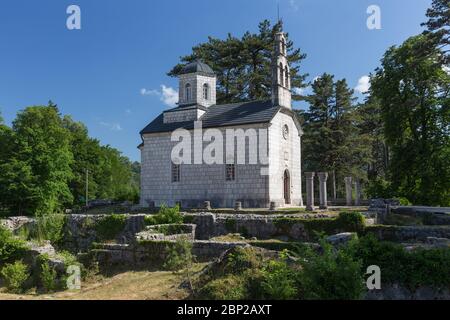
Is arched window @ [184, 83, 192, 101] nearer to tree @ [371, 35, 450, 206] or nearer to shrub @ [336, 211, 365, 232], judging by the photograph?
tree @ [371, 35, 450, 206]

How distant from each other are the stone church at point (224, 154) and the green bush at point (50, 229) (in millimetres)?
8254

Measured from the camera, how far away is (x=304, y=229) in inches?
680

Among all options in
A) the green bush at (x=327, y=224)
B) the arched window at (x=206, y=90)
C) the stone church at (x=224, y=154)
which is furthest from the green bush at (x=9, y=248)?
the arched window at (x=206, y=90)

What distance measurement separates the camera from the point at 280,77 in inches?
1126

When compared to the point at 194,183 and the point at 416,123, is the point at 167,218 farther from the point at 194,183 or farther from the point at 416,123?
the point at 416,123

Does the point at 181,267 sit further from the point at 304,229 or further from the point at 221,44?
the point at 221,44

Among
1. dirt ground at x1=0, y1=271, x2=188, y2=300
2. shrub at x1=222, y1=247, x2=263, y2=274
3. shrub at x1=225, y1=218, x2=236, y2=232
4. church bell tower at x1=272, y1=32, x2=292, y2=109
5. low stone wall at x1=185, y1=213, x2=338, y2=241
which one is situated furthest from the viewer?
church bell tower at x1=272, y1=32, x2=292, y2=109

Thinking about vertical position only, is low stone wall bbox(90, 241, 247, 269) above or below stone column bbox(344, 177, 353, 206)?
below

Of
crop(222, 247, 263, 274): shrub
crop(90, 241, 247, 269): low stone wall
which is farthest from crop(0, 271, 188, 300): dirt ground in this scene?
crop(222, 247, 263, 274): shrub

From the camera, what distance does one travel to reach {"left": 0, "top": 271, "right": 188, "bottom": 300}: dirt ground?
10.1 metres

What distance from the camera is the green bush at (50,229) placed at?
21875 mm

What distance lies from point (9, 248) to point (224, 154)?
14271 mm

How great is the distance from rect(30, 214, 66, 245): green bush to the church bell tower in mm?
15603
